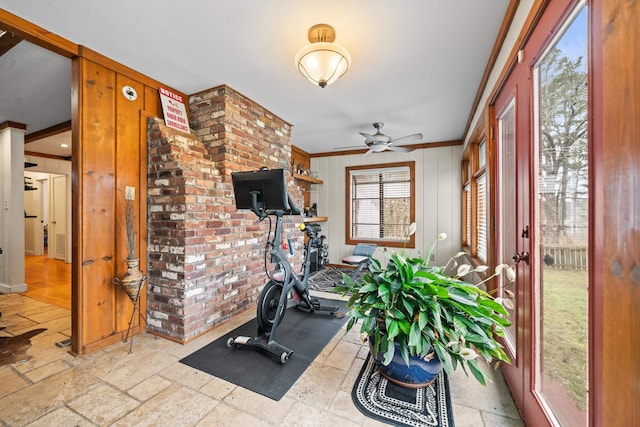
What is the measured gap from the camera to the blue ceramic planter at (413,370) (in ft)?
5.42

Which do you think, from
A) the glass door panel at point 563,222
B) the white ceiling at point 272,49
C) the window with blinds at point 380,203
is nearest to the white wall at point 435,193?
the window with blinds at point 380,203

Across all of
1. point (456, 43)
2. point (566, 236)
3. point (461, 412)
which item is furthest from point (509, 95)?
point (461, 412)

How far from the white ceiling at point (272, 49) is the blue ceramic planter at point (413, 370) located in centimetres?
230

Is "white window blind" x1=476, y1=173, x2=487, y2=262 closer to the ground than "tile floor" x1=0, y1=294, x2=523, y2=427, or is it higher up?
higher up

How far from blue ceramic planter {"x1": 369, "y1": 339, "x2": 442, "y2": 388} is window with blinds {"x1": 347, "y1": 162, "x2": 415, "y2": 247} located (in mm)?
3700

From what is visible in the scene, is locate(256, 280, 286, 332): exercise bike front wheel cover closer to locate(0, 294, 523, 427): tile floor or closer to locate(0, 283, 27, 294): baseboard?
locate(0, 294, 523, 427): tile floor

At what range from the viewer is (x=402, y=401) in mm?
1614

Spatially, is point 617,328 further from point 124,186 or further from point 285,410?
point 124,186

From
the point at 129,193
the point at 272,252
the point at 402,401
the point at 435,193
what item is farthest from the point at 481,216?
the point at 129,193

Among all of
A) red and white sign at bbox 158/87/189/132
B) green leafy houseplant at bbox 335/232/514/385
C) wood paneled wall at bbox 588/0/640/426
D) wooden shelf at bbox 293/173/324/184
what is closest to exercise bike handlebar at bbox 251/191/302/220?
green leafy houseplant at bbox 335/232/514/385

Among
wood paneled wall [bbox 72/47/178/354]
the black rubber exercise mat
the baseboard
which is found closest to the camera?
the black rubber exercise mat

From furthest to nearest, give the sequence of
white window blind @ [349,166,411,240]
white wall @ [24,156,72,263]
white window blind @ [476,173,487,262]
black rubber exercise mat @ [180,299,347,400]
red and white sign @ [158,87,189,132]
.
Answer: white window blind @ [349,166,411,240] → white wall @ [24,156,72,263] → white window blind @ [476,173,487,262] → red and white sign @ [158,87,189,132] → black rubber exercise mat @ [180,299,347,400]

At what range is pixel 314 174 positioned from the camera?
587 centimetres

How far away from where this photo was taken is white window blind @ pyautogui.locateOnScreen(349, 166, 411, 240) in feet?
17.7
